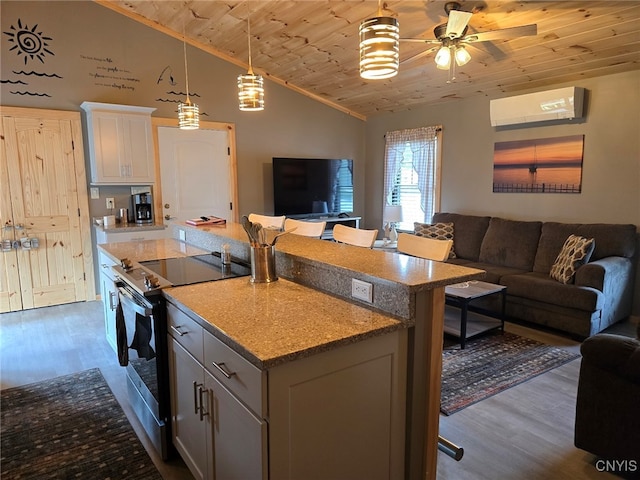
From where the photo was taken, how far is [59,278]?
482cm

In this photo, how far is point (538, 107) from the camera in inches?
174

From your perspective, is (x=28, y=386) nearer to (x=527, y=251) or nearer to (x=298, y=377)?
(x=298, y=377)

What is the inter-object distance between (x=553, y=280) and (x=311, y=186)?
358 centimetres

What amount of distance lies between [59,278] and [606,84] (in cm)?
623

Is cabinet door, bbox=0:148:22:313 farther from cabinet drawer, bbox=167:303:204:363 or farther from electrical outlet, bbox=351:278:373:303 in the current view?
electrical outlet, bbox=351:278:373:303

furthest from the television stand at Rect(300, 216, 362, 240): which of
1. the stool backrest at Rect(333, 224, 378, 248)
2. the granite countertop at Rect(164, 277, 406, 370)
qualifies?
the granite countertop at Rect(164, 277, 406, 370)

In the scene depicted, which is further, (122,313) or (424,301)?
(122,313)

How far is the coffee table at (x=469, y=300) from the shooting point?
3.43 m

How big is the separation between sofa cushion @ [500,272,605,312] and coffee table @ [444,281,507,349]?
0.60 feet

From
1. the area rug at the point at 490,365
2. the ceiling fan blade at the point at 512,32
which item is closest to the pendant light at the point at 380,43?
the ceiling fan blade at the point at 512,32

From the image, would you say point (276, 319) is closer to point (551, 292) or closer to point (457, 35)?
point (457, 35)

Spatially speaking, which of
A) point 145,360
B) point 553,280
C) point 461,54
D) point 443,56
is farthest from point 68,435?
point 553,280

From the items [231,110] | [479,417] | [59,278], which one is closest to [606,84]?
[479,417]

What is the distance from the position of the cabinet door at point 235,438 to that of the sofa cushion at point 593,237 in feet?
12.7
